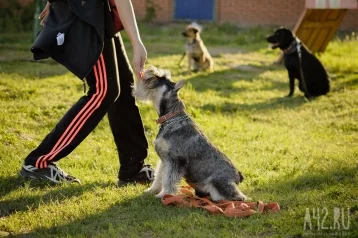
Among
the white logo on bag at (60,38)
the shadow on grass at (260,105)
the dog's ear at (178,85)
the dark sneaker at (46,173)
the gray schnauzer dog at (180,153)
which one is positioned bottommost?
the shadow on grass at (260,105)

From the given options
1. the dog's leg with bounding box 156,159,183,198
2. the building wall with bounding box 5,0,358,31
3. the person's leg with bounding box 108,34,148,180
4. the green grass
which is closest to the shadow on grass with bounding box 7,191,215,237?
the green grass

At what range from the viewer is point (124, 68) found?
16.4 ft

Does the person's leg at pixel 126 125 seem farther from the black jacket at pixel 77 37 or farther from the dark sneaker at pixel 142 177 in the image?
the black jacket at pixel 77 37

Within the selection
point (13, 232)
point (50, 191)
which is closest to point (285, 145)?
point (50, 191)

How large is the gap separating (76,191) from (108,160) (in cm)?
106

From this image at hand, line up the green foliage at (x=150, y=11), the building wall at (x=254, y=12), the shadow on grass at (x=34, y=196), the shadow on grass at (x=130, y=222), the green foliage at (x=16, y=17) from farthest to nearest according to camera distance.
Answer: the green foliage at (x=150, y=11) → the building wall at (x=254, y=12) → the green foliage at (x=16, y=17) → the shadow on grass at (x=34, y=196) → the shadow on grass at (x=130, y=222)

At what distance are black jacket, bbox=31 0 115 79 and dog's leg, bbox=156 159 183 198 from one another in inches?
37.0

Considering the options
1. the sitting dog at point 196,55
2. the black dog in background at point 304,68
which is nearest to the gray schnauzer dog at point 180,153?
the black dog in background at point 304,68

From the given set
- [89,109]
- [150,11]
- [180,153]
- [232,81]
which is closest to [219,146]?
[180,153]

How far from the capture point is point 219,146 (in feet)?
22.0

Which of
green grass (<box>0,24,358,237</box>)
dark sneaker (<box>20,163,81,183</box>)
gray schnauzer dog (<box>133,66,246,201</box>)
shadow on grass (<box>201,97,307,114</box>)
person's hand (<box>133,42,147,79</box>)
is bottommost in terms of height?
shadow on grass (<box>201,97,307,114</box>)

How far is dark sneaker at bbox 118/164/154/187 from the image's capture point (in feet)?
17.0

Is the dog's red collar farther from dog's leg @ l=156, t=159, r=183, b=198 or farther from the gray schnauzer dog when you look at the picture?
dog's leg @ l=156, t=159, r=183, b=198

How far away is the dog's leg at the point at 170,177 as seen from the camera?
181 inches
